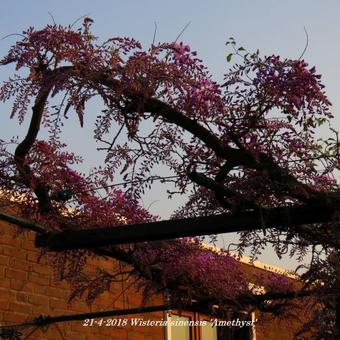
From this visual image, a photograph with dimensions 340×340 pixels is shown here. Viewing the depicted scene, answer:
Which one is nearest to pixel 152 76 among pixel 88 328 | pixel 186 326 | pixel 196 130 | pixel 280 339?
pixel 196 130

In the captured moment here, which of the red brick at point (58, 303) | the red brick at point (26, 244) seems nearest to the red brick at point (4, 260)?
the red brick at point (26, 244)

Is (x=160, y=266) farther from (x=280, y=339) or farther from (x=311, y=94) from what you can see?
(x=280, y=339)

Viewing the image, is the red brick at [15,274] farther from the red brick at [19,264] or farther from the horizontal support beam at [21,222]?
the horizontal support beam at [21,222]

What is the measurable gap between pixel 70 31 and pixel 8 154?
3.82 feet

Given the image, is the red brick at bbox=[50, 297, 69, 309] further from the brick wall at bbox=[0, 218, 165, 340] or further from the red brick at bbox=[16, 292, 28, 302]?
the red brick at bbox=[16, 292, 28, 302]

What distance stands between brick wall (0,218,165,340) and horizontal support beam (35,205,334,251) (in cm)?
380

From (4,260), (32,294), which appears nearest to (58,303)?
(32,294)

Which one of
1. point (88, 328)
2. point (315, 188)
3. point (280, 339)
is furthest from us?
point (280, 339)

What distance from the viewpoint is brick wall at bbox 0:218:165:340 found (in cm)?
962

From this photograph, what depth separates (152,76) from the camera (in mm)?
5113

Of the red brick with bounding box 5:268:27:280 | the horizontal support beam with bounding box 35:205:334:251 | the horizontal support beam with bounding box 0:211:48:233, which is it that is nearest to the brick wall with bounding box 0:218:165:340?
the red brick with bounding box 5:268:27:280

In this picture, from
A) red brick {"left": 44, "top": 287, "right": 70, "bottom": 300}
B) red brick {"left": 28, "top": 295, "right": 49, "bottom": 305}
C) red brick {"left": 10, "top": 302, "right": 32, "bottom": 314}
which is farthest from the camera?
red brick {"left": 44, "top": 287, "right": 70, "bottom": 300}

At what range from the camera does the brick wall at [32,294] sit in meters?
9.62

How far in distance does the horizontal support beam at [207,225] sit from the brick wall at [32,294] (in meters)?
3.80
